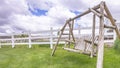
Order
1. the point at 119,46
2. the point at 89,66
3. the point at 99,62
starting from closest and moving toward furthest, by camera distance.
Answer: the point at 99,62 → the point at 89,66 → the point at 119,46

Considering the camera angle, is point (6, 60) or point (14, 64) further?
point (6, 60)

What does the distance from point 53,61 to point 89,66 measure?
187cm

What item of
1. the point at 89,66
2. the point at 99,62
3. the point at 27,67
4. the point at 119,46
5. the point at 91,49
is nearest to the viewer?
the point at 99,62

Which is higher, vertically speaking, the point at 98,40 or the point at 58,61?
the point at 98,40

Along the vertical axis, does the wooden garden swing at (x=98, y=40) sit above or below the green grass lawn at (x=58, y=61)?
above

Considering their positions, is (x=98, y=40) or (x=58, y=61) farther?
(x=58, y=61)

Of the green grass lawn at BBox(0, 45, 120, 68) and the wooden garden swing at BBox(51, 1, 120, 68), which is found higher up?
the wooden garden swing at BBox(51, 1, 120, 68)

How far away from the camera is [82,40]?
30.1ft

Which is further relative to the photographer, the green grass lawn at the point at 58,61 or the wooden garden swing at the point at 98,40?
the green grass lawn at the point at 58,61

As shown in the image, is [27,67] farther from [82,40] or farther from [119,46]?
[119,46]

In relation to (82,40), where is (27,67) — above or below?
below

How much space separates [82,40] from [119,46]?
3.09 metres


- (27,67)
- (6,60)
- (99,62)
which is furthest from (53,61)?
(99,62)

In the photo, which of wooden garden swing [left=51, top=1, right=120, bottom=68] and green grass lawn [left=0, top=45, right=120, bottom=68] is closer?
wooden garden swing [left=51, top=1, right=120, bottom=68]
